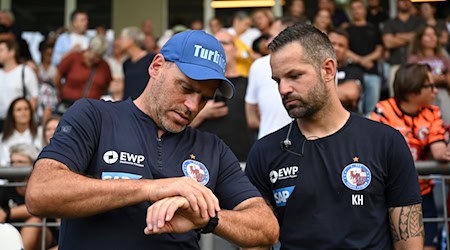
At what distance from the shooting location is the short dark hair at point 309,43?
154 inches

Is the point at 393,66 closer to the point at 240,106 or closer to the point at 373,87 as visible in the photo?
the point at 373,87

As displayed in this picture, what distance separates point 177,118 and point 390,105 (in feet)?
9.78

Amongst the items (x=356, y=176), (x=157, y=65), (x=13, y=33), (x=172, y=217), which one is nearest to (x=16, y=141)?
(x=13, y=33)

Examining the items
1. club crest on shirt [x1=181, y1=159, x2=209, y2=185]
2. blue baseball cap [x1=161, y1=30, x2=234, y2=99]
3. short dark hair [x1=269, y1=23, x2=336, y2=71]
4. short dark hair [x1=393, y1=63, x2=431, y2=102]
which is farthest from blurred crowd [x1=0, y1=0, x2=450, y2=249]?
club crest on shirt [x1=181, y1=159, x2=209, y2=185]

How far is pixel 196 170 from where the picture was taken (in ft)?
10.9

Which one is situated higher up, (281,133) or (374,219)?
(281,133)

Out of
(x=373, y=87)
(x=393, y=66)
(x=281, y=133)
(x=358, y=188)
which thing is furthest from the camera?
(x=393, y=66)

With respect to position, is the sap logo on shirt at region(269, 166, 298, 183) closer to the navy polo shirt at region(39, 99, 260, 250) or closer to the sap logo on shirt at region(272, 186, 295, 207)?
the sap logo on shirt at region(272, 186, 295, 207)

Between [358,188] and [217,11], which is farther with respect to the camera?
[217,11]

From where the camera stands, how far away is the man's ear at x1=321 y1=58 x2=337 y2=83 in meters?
3.95

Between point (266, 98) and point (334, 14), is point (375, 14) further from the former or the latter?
point (266, 98)

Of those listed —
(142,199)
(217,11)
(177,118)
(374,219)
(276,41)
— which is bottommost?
(374,219)

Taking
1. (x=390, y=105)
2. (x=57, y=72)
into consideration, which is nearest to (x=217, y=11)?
(x=57, y=72)

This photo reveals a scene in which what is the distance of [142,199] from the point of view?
2.88 metres
